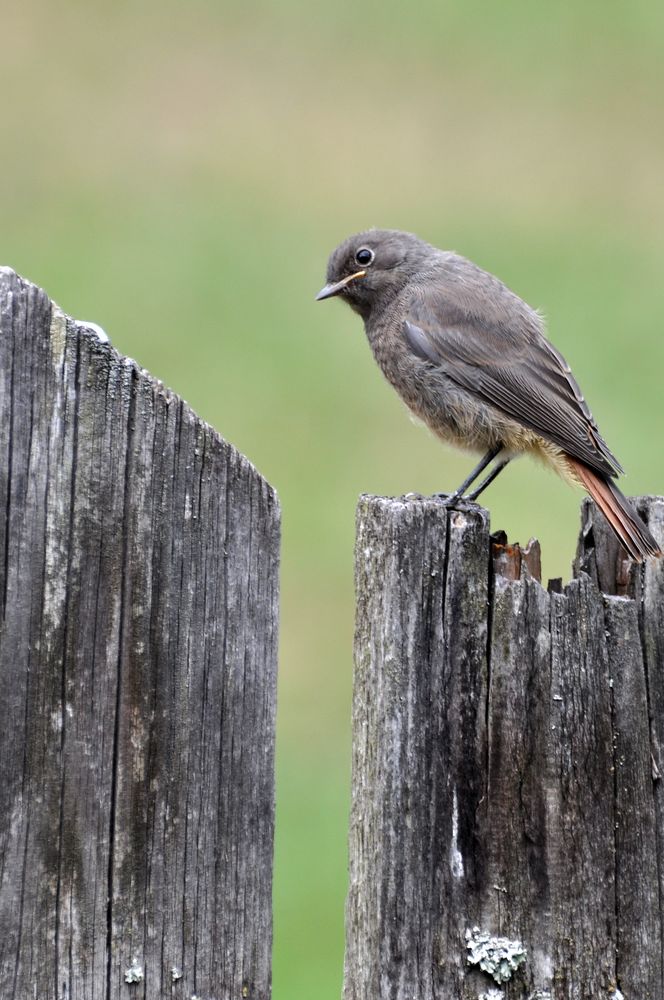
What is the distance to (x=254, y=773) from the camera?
2.78m

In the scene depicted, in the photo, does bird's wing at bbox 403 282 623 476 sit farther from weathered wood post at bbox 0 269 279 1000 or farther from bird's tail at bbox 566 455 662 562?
weathered wood post at bbox 0 269 279 1000

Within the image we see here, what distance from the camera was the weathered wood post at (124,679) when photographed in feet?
8.46

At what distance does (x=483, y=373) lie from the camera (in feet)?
20.6

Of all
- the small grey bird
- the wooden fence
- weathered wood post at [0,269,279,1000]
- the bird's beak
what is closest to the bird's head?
the bird's beak

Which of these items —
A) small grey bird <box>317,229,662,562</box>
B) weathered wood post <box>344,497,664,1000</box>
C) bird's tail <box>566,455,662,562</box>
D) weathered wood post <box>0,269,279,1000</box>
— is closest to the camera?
weathered wood post <box>0,269,279,1000</box>

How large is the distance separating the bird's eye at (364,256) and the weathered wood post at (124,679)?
170 inches

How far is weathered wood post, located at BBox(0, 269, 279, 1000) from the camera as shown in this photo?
2.58m

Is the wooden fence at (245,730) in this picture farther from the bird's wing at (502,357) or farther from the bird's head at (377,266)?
the bird's head at (377,266)

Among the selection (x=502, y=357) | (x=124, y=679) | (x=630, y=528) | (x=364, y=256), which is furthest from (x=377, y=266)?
(x=124, y=679)

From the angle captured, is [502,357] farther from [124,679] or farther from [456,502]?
[124,679]

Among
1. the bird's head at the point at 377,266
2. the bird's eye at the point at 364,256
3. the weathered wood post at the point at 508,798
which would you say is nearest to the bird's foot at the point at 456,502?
the weathered wood post at the point at 508,798

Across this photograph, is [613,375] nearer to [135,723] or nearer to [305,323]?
[305,323]

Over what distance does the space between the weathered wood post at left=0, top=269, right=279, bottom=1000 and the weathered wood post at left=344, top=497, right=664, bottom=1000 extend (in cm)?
23

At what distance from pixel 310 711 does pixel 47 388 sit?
541cm
